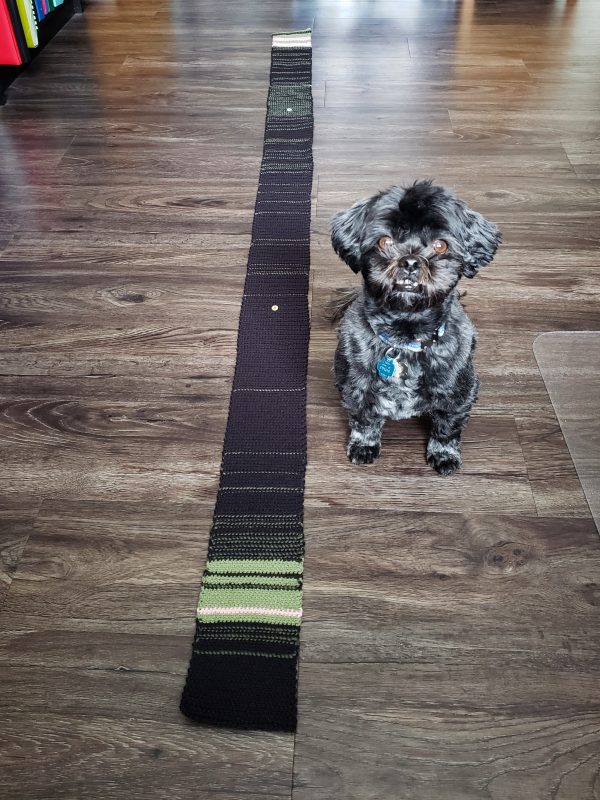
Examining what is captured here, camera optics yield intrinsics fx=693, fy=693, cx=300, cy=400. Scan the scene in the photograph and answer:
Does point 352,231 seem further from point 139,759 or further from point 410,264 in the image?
point 139,759

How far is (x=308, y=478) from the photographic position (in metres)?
1.90

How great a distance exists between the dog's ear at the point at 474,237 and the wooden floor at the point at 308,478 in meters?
0.56

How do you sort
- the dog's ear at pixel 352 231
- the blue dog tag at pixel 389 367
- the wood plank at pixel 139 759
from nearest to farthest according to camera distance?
the wood plank at pixel 139 759 → the dog's ear at pixel 352 231 → the blue dog tag at pixel 389 367

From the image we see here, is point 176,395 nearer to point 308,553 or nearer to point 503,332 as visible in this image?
point 308,553

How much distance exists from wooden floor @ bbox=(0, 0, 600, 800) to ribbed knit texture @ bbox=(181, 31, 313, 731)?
1.7 inches

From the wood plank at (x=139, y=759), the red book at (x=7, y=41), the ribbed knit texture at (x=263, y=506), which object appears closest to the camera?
the wood plank at (x=139, y=759)

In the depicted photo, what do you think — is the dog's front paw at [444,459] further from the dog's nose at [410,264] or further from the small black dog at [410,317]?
the dog's nose at [410,264]

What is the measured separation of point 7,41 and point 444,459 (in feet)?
10.6

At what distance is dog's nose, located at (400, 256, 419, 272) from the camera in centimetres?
151

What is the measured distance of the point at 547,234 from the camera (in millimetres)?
2682

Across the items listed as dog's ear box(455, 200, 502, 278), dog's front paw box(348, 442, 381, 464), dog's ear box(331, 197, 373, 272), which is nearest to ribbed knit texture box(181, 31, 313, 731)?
dog's front paw box(348, 442, 381, 464)

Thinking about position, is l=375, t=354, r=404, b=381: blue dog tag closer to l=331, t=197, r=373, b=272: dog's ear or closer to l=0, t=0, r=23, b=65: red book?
l=331, t=197, r=373, b=272: dog's ear

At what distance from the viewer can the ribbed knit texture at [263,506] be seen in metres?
1.50

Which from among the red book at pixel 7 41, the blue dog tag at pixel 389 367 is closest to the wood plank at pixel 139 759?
the blue dog tag at pixel 389 367
